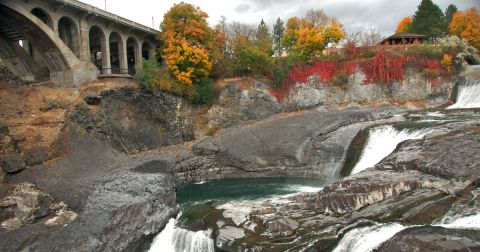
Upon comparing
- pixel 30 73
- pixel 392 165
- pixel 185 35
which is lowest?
pixel 392 165

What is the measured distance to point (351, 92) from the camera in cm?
3553

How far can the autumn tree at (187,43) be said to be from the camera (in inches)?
1272

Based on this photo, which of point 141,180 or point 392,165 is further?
point 141,180

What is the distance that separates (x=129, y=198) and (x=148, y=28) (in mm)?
24771

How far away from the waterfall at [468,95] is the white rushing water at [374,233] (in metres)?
20.3

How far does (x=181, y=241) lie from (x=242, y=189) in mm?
8652

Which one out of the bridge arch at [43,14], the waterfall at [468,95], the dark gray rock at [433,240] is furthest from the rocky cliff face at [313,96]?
the dark gray rock at [433,240]

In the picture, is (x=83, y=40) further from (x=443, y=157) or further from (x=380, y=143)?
(x=443, y=157)

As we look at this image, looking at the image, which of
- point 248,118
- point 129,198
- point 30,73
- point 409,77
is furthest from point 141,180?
point 409,77

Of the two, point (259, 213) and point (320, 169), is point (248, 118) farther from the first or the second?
point (259, 213)

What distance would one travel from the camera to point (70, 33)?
1254 inches

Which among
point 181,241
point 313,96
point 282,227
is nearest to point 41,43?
point 181,241

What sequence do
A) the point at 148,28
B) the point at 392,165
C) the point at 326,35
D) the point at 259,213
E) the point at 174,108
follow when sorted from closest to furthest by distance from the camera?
the point at 259,213, the point at 392,165, the point at 174,108, the point at 148,28, the point at 326,35

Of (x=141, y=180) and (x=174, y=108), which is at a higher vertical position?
(x=174, y=108)
